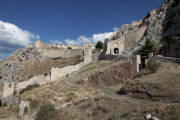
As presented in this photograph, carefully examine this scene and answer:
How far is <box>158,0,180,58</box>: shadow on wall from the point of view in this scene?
22.7 metres

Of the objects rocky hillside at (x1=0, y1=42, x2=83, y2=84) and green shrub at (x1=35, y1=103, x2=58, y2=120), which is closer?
green shrub at (x1=35, y1=103, x2=58, y2=120)

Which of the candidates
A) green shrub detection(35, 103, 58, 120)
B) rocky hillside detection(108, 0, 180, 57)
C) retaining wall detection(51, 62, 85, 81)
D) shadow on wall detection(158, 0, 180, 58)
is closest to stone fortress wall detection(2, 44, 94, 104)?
retaining wall detection(51, 62, 85, 81)

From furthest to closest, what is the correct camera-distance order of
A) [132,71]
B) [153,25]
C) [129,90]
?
[153,25] < [132,71] < [129,90]

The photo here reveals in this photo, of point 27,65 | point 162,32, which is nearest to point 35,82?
point 27,65

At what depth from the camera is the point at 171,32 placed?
2827 centimetres

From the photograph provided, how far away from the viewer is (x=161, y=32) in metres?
31.7

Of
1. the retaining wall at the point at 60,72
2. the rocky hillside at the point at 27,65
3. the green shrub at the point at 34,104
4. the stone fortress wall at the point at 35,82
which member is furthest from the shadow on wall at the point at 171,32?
the rocky hillside at the point at 27,65

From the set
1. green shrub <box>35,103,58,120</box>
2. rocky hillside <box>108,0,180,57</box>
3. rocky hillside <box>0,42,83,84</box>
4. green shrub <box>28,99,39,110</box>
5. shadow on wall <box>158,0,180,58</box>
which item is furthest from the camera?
rocky hillside <box>0,42,83,84</box>

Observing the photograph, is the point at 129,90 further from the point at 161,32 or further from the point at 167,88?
the point at 161,32

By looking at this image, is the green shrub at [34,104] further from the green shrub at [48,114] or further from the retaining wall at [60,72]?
the retaining wall at [60,72]

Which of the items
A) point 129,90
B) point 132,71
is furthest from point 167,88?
point 132,71

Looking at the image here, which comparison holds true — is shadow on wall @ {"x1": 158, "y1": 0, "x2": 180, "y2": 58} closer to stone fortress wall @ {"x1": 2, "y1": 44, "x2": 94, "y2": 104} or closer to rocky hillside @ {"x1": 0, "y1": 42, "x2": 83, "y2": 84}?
stone fortress wall @ {"x1": 2, "y1": 44, "x2": 94, "y2": 104}

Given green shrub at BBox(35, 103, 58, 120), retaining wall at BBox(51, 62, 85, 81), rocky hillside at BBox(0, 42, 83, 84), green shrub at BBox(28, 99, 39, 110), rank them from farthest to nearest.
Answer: rocky hillside at BBox(0, 42, 83, 84), retaining wall at BBox(51, 62, 85, 81), green shrub at BBox(28, 99, 39, 110), green shrub at BBox(35, 103, 58, 120)

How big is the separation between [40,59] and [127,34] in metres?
39.3
